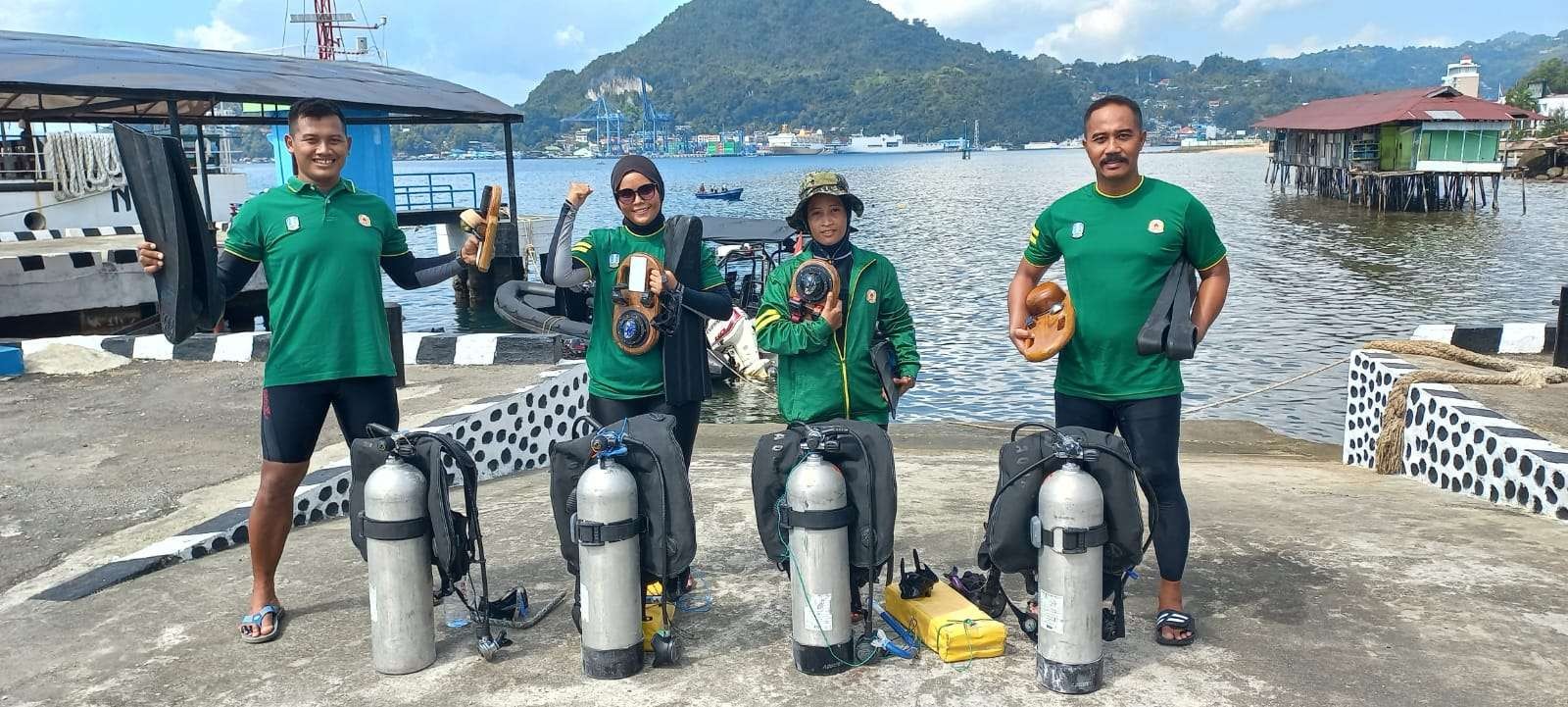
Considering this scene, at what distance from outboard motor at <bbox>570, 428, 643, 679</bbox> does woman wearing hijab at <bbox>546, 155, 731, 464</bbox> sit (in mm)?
528

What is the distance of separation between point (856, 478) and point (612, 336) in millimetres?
1238

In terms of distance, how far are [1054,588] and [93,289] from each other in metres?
20.9

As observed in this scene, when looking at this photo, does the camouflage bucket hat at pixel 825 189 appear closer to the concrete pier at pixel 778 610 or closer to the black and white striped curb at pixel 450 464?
the concrete pier at pixel 778 610

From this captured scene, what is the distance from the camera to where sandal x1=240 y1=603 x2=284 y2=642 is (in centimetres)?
457

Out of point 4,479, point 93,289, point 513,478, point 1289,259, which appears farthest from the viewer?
point 1289,259

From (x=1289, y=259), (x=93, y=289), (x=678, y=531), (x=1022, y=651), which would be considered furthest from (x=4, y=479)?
(x=1289, y=259)

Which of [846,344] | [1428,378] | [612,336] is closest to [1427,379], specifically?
[1428,378]

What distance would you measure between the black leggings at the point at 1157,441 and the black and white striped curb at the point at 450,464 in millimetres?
2965

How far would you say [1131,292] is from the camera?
4258 millimetres

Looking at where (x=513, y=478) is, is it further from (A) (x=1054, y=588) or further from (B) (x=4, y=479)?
(A) (x=1054, y=588)

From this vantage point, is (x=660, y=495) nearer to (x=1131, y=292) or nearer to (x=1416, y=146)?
(x=1131, y=292)

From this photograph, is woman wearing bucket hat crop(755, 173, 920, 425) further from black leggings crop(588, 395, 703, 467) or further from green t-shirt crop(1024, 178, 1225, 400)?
green t-shirt crop(1024, 178, 1225, 400)

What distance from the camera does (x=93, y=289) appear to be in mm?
20062

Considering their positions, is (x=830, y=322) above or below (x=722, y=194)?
above
